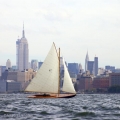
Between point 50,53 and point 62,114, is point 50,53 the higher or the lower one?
the higher one

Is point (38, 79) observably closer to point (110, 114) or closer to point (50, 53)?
point (50, 53)

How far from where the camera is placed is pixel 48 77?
111500mm

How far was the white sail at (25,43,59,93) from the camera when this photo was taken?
11112 cm

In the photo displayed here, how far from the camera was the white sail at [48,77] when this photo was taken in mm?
111125

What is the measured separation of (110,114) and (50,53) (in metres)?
50.3

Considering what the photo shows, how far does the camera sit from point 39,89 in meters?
112

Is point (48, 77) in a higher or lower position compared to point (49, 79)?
higher

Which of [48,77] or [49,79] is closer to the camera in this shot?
[48,77]

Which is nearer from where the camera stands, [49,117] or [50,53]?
[49,117]

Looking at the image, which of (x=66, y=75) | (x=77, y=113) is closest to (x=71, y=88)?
(x=66, y=75)

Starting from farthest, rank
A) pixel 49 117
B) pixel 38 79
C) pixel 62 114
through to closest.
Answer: pixel 38 79 → pixel 62 114 → pixel 49 117

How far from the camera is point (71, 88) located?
116m

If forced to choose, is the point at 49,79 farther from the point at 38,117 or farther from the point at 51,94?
the point at 38,117

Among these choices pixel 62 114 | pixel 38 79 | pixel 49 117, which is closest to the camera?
pixel 49 117
